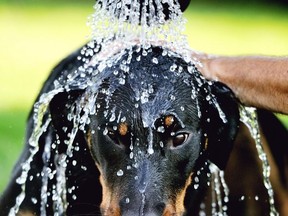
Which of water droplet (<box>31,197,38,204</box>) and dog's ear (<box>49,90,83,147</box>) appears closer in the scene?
dog's ear (<box>49,90,83,147</box>)

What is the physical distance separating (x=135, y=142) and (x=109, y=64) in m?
0.39

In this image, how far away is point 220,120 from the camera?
3836 millimetres

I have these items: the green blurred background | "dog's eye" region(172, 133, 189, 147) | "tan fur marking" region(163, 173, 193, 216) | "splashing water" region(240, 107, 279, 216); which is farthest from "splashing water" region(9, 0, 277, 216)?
the green blurred background

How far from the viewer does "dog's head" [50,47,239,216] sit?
3490 mm

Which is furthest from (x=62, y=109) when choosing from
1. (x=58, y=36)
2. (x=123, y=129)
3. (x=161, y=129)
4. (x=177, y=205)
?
(x=58, y=36)

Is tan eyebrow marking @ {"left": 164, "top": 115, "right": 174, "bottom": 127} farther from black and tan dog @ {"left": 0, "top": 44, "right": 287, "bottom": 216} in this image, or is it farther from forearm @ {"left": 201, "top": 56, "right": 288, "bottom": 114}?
forearm @ {"left": 201, "top": 56, "right": 288, "bottom": 114}

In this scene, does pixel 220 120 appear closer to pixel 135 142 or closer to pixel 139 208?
pixel 135 142

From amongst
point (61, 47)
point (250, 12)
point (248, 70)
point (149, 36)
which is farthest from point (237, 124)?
point (250, 12)

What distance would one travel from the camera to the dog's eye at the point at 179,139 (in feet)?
11.8

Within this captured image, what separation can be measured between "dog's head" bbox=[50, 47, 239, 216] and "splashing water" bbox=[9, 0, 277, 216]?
1cm

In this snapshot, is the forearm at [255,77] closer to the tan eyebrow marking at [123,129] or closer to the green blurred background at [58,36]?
the tan eyebrow marking at [123,129]

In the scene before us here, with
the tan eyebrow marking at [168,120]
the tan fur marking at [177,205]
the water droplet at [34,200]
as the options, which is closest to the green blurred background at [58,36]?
the water droplet at [34,200]

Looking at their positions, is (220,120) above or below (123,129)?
below

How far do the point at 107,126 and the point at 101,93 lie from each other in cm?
16
